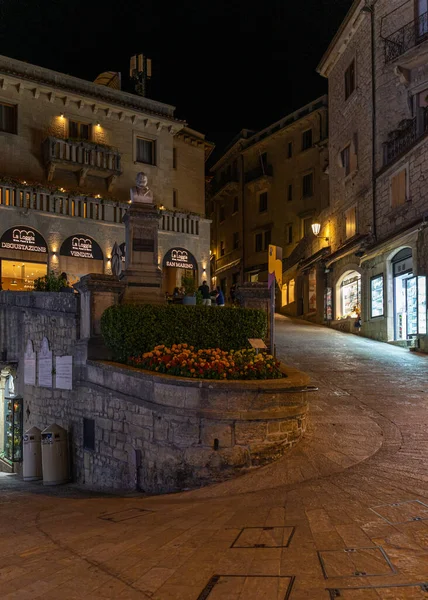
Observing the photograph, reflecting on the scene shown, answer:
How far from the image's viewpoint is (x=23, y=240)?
27281 mm

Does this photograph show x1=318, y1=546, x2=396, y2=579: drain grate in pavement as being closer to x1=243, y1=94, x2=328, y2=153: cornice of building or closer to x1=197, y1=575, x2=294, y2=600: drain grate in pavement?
x1=197, y1=575, x2=294, y2=600: drain grate in pavement

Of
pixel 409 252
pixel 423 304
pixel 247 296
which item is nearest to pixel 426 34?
pixel 409 252

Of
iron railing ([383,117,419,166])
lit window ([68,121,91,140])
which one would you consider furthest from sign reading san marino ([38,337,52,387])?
lit window ([68,121,91,140])

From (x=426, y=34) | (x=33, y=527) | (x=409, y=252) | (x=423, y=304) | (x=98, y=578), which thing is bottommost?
(x=33, y=527)

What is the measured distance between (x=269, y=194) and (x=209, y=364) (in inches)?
1434

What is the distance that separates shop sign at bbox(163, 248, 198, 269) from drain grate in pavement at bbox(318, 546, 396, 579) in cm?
2699

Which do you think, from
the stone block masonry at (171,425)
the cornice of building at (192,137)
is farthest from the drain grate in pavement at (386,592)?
the cornice of building at (192,137)

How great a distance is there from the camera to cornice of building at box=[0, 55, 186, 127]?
28.2 meters

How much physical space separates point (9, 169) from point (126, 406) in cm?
2069

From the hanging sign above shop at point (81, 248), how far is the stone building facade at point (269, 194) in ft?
39.8

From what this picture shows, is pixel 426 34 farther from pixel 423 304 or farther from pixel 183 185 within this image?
pixel 183 185

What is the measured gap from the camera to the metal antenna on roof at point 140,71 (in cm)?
3591

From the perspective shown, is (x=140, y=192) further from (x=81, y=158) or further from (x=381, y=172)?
(x=81, y=158)

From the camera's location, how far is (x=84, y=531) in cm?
680
